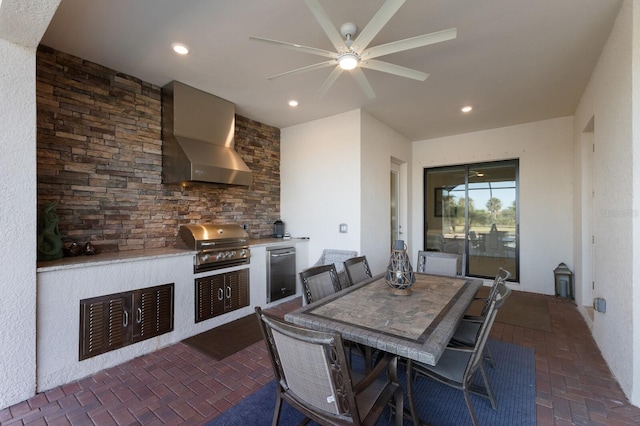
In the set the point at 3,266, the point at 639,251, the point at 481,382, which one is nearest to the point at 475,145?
the point at 639,251

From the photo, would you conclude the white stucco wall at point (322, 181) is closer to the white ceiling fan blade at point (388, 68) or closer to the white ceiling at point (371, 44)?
the white ceiling at point (371, 44)

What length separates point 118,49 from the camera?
261cm

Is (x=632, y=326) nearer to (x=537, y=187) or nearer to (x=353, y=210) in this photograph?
(x=353, y=210)

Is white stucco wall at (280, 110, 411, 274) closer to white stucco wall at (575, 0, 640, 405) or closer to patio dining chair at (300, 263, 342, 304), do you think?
patio dining chair at (300, 263, 342, 304)

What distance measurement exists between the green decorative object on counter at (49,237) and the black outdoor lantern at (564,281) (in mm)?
6352

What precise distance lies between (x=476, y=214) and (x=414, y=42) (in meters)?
4.40

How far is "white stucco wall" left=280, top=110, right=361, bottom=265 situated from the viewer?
404 cm

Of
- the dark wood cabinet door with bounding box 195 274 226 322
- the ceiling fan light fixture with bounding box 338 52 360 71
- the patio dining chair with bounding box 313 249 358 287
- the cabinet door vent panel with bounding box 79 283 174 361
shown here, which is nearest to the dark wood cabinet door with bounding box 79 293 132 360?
the cabinet door vent panel with bounding box 79 283 174 361

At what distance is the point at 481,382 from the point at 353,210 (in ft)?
7.98

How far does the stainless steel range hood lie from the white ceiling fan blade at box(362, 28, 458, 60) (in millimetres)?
2176

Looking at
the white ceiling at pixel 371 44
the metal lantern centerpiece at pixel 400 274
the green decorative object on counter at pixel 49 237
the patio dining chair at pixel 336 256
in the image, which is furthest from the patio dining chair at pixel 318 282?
the green decorative object on counter at pixel 49 237

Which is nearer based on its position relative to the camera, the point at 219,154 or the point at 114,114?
the point at 114,114

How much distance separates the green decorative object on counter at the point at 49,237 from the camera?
239 centimetres

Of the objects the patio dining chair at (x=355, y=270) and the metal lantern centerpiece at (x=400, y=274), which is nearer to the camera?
the metal lantern centerpiece at (x=400, y=274)
